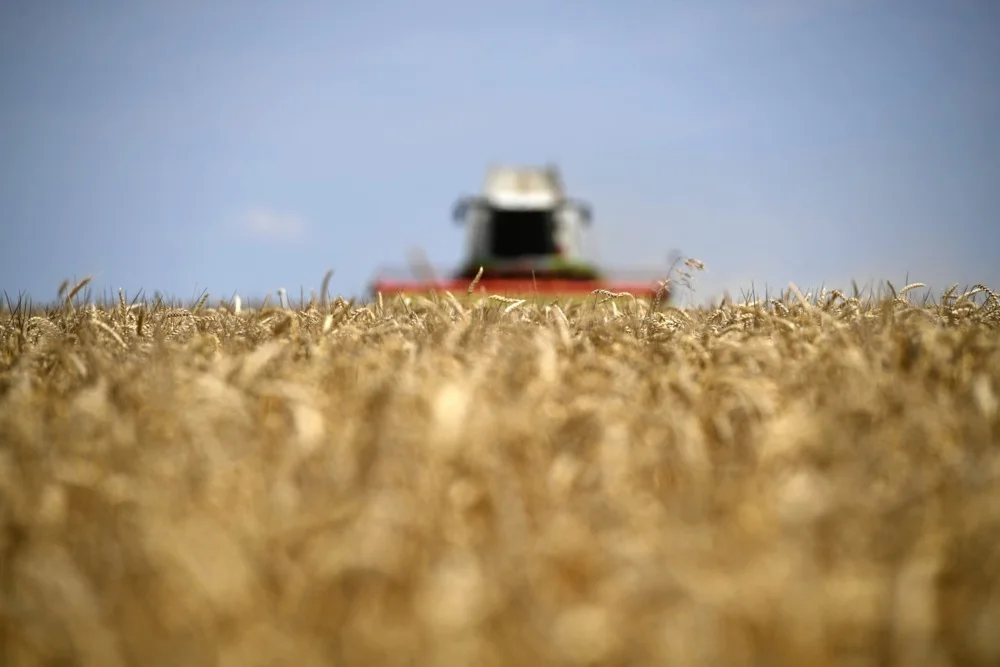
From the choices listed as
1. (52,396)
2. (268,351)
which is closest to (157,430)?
(268,351)

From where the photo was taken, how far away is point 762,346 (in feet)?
9.05

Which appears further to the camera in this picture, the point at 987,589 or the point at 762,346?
the point at 762,346

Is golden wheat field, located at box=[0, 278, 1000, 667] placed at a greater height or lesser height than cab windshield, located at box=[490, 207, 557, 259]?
lesser

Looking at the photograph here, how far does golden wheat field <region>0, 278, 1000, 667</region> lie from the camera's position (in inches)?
49.8

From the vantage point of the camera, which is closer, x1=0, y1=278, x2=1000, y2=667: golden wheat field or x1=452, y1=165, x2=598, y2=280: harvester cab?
x1=0, y1=278, x2=1000, y2=667: golden wheat field

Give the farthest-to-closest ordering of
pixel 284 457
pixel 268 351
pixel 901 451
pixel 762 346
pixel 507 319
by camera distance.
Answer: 1. pixel 507 319
2. pixel 762 346
3. pixel 268 351
4. pixel 901 451
5. pixel 284 457

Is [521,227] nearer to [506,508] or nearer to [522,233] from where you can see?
[522,233]

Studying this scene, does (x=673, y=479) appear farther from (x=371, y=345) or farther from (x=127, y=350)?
(x=127, y=350)

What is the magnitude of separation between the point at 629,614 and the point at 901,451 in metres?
1.13

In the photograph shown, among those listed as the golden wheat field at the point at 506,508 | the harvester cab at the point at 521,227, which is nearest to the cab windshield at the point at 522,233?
the harvester cab at the point at 521,227

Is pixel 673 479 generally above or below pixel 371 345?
below

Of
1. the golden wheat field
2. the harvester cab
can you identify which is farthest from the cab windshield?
the golden wheat field

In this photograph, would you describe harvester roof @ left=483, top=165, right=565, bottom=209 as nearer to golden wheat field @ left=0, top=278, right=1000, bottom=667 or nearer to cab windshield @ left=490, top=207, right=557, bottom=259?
cab windshield @ left=490, top=207, right=557, bottom=259

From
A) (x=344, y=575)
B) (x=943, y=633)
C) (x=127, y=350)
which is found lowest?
(x=943, y=633)
